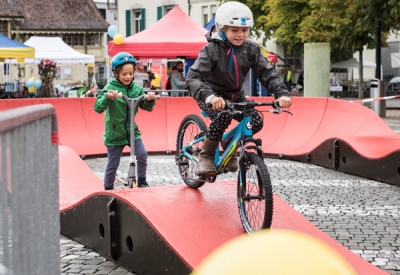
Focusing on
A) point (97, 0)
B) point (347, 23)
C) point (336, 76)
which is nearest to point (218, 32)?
point (347, 23)

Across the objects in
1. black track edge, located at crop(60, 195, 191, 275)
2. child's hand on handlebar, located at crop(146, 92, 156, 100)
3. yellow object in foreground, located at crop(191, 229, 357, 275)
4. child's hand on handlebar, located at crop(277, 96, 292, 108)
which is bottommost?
black track edge, located at crop(60, 195, 191, 275)

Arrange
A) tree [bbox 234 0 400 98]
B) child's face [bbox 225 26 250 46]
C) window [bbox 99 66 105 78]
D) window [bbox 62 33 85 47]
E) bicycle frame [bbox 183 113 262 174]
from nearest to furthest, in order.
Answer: bicycle frame [bbox 183 113 262 174], child's face [bbox 225 26 250 46], tree [bbox 234 0 400 98], window [bbox 62 33 85 47], window [bbox 99 66 105 78]

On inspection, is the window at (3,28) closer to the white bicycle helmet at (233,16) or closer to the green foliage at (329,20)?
the green foliage at (329,20)

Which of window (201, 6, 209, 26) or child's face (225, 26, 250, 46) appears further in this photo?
window (201, 6, 209, 26)

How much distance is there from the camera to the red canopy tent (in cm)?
2347

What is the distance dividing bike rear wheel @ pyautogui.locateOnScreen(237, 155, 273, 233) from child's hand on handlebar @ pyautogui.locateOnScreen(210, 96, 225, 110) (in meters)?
0.41

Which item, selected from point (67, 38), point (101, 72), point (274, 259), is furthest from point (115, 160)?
point (67, 38)

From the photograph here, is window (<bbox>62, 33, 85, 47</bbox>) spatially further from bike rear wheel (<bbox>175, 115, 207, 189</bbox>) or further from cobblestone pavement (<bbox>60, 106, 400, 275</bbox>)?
bike rear wheel (<bbox>175, 115, 207, 189</bbox>)

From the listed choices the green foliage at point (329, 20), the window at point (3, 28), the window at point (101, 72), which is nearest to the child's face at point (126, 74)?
the green foliage at point (329, 20)

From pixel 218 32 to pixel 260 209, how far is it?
4.70ft

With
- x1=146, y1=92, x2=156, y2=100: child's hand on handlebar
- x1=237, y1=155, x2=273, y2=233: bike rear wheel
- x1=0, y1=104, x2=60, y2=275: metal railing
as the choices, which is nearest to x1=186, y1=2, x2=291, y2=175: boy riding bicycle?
x1=237, y1=155, x2=273, y2=233: bike rear wheel

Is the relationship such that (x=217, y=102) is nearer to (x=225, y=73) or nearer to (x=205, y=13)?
(x=225, y=73)

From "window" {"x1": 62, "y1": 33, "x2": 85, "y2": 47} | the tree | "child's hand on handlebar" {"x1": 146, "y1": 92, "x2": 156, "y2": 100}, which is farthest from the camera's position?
"window" {"x1": 62, "y1": 33, "x2": 85, "y2": 47}

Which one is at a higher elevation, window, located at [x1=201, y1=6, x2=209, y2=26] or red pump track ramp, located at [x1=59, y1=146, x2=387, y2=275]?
window, located at [x1=201, y1=6, x2=209, y2=26]
